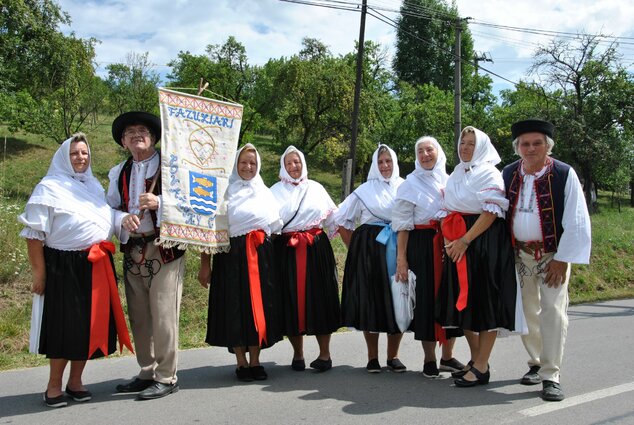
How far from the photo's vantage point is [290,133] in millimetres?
27141

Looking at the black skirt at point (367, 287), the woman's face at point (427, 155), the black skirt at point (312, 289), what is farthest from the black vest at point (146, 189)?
the woman's face at point (427, 155)

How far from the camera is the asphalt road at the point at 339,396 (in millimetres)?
4059


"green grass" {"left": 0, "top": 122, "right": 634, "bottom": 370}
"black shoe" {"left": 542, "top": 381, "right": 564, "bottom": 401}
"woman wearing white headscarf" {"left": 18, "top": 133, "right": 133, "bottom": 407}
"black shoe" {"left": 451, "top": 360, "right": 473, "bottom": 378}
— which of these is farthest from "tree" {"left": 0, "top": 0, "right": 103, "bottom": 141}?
"black shoe" {"left": 542, "top": 381, "right": 564, "bottom": 401}

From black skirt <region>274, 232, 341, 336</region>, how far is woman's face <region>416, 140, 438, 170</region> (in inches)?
46.0

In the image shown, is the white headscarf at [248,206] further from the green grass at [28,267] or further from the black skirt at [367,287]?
the green grass at [28,267]

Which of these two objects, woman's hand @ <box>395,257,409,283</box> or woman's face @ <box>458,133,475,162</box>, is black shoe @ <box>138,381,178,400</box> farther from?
woman's face @ <box>458,133,475,162</box>

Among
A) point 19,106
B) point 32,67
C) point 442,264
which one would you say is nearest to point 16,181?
point 19,106

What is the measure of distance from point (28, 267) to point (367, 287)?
4682 mm

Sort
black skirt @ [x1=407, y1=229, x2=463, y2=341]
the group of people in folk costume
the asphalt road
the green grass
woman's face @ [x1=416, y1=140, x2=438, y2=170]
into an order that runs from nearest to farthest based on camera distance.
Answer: the asphalt road
the group of people in folk costume
black skirt @ [x1=407, y1=229, x2=463, y2=341]
woman's face @ [x1=416, y1=140, x2=438, y2=170]
the green grass

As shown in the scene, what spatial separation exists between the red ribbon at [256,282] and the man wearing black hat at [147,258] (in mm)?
584

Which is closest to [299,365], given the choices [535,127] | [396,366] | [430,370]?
[396,366]

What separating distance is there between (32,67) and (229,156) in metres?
17.4

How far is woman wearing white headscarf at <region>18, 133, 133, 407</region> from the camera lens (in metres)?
4.17

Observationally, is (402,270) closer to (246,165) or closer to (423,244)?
(423,244)
